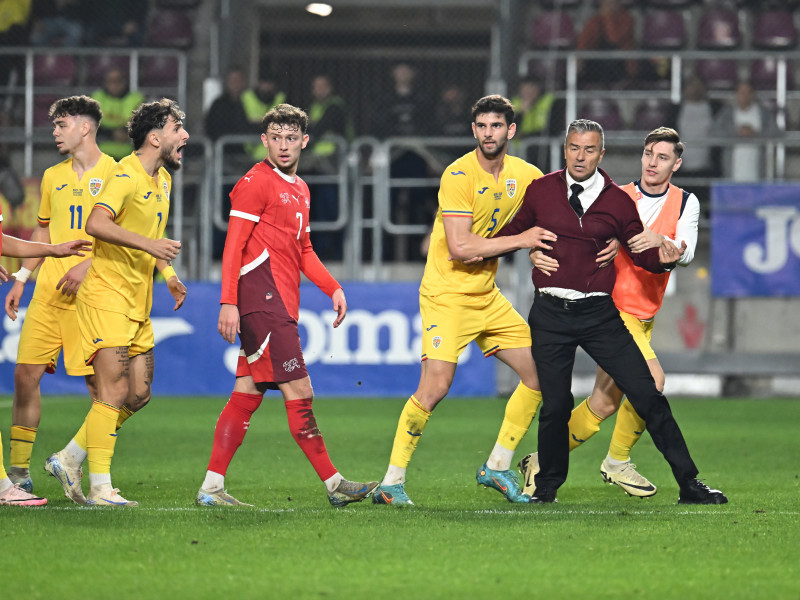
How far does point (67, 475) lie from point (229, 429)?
950mm

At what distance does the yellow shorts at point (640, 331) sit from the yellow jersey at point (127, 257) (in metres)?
2.58

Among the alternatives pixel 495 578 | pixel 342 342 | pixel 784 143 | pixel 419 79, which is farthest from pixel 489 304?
pixel 419 79

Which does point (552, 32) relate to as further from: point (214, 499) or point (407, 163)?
point (214, 499)

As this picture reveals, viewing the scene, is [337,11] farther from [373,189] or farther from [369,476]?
[369,476]

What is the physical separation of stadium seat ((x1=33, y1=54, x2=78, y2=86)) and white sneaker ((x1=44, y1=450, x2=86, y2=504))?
33.1 ft

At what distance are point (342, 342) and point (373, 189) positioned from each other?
1.86 meters

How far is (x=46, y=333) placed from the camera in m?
7.02


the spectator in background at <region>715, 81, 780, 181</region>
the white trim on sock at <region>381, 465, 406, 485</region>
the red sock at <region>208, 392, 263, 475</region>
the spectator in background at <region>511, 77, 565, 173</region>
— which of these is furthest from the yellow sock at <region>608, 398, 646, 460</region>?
the spectator in background at <region>715, 81, 780, 181</region>

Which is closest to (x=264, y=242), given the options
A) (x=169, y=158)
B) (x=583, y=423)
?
(x=169, y=158)

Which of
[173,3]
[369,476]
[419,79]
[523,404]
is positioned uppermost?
[173,3]

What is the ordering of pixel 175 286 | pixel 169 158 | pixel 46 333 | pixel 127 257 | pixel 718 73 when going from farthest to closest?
pixel 718 73 → pixel 46 333 → pixel 175 286 → pixel 169 158 → pixel 127 257

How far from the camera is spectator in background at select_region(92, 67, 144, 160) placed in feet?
48.3

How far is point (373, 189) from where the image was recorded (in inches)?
552

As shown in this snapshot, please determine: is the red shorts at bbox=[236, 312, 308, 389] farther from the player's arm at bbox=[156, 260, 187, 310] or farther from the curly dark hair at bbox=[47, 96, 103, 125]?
the curly dark hair at bbox=[47, 96, 103, 125]
